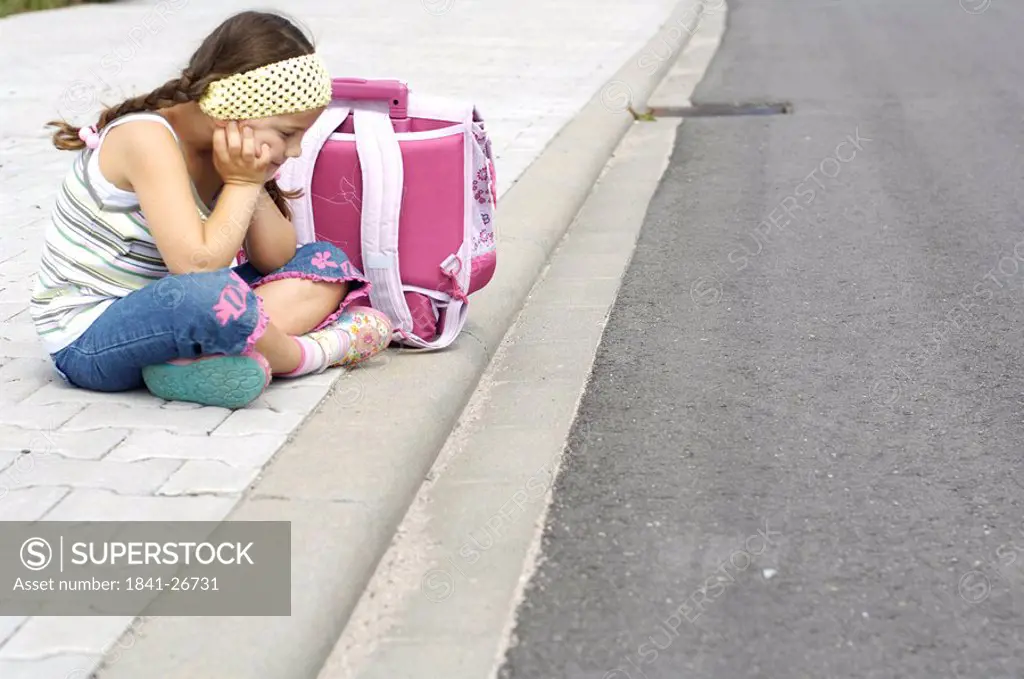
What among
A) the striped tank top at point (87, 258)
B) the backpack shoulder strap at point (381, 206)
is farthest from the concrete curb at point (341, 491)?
the striped tank top at point (87, 258)

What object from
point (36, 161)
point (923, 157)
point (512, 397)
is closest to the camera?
point (512, 397)

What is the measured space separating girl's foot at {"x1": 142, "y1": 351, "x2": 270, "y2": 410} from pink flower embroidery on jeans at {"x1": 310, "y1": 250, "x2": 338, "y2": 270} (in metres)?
0.41

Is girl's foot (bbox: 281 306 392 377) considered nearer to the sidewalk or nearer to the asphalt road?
the sidewalk

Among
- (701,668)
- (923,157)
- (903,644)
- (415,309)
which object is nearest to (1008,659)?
(903,644)

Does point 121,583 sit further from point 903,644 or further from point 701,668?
point 903,644

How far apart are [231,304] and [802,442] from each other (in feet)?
5.07

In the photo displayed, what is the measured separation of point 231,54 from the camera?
11.1ft

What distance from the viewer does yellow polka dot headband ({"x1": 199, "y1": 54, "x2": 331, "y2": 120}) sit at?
336 centimetres

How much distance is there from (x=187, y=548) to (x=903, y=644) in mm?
1456

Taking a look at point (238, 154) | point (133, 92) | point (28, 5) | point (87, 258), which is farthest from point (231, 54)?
point (28, 5)

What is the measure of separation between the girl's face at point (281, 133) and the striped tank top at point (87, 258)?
25 centimetres

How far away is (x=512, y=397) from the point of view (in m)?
3.99

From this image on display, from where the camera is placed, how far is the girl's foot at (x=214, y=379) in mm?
3469

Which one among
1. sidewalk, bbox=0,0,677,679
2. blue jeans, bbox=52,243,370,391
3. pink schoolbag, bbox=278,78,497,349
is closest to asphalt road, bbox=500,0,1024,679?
pink schoolbag, bbox=278,78,497,349
